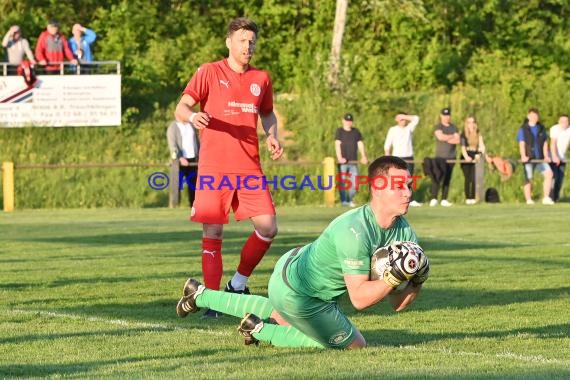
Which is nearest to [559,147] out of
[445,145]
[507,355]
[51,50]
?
[445,145]

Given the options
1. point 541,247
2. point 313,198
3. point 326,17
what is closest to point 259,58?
point 326,17

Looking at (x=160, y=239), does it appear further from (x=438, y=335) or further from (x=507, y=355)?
(x=507, y=355)

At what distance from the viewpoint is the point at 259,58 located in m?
38.0

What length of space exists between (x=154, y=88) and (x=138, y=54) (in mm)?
1710

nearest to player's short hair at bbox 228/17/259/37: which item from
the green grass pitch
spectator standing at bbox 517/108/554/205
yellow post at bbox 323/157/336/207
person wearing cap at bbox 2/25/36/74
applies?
the green grass pitch

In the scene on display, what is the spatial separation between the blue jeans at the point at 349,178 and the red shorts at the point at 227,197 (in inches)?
707

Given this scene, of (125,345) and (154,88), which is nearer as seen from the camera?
(125,345)

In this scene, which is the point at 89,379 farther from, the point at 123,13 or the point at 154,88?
the point at 123,13

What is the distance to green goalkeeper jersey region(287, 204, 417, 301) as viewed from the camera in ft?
24.6

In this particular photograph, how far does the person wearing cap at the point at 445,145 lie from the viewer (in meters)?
28.9

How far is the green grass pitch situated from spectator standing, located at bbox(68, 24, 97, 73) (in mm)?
11560

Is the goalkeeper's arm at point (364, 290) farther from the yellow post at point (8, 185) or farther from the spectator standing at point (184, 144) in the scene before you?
the yellow post at point (8, 185)
